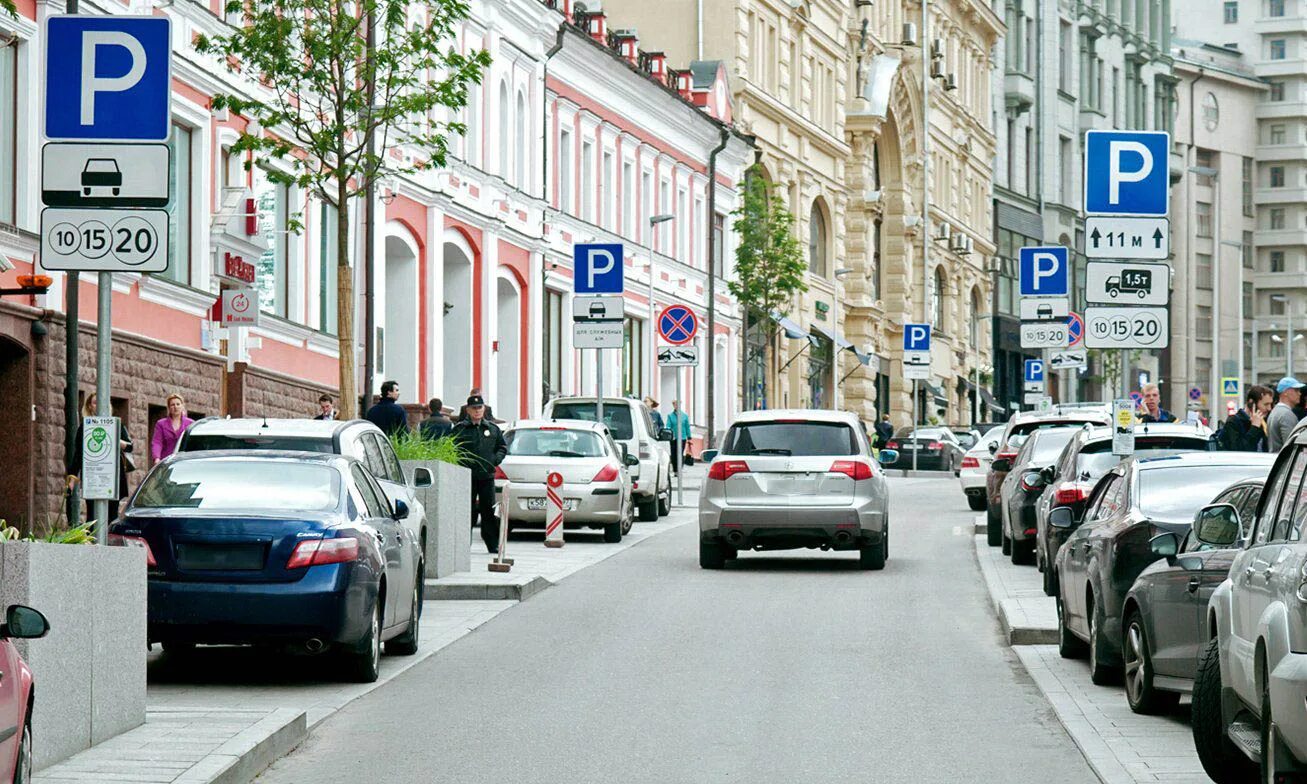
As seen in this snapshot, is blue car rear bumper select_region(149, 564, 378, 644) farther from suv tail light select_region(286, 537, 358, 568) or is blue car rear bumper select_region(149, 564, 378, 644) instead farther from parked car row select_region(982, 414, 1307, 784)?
parked car row select_region(982, 414, 1307, 784)

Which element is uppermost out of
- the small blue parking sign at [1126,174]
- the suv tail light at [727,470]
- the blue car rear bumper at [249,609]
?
the small blue parking sign at [1126,174]

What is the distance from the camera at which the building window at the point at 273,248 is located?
33000 millimetres

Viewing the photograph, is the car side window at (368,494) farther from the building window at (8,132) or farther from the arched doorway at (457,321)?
the arched doorway at (457,321)

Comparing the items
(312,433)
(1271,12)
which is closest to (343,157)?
(312,433)

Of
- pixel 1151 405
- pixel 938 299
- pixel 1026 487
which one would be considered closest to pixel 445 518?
pixel 1026 487

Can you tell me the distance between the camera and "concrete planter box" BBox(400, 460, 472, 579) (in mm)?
21328

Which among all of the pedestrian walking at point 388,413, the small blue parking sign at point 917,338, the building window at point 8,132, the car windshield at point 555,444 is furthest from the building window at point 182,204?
the small blue parking sign at point 917,338

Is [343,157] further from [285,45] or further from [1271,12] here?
[1271,12]

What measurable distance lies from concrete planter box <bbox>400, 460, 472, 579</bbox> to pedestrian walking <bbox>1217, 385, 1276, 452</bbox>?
25.0ft

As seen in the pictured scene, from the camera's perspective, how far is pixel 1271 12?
15138cm

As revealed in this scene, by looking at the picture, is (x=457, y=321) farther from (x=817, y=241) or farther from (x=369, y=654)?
(x=817, y=241)

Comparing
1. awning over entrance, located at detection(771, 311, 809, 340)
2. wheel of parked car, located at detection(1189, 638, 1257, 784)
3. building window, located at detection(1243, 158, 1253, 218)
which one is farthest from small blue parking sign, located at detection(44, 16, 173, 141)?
building window, located at detection(1243, 158, 1253, 218)

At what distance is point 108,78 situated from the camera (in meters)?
11.3

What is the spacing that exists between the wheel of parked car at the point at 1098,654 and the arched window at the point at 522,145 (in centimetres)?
3397
